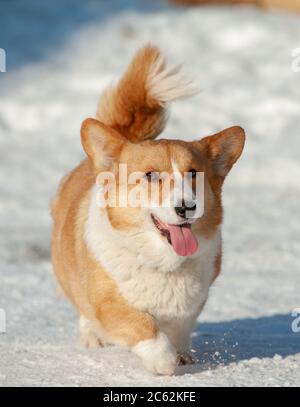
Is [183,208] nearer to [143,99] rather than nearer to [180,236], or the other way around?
[180,236]

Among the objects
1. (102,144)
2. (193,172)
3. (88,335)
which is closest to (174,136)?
(88,335)

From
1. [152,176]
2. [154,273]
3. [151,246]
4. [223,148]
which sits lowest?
[154,273]

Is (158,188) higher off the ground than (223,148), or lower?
lower

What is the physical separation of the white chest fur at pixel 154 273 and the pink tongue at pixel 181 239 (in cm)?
8

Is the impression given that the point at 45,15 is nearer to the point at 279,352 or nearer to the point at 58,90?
the point at 58,90

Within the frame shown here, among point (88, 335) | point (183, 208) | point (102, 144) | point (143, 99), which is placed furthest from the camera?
point (143, 99)

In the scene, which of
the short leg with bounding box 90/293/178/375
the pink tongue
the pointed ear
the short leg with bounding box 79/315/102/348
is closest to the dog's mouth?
the pink tongue

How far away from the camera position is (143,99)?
4949 millimetres

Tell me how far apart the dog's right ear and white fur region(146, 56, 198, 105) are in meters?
0.74

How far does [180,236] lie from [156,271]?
0.76 feet

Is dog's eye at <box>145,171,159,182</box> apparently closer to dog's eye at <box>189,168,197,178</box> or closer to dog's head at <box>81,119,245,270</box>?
dog's head at <box>81,119,245,270</box>

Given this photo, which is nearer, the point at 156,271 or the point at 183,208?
the point at 183,208

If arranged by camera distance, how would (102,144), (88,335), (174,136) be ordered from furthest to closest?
(174,136)
(88,335)
(102,144)

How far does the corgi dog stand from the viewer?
3.85 m
